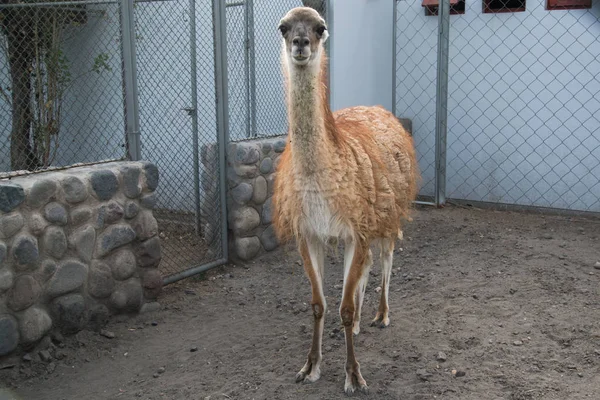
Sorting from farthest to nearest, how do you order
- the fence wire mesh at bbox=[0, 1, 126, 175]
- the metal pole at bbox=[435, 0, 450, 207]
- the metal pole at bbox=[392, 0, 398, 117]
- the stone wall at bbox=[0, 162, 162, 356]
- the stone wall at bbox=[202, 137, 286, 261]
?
the metal pole at bbox=[392, 0, 398, 117] < the metal pole at bbox=[435, 0, 450, 207] < the fence wire mesh at bbox=[0, 1, 126, 175] < the stone wall at bbox=[202, 137, 286, 261] < the stone wall at bbox=[0, 162, 162, 356]

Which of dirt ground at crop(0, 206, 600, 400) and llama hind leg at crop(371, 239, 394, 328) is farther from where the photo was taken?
llama hind leg at crop(371, 239, 394, 328)

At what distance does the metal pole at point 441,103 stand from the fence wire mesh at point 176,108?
93.8 inches

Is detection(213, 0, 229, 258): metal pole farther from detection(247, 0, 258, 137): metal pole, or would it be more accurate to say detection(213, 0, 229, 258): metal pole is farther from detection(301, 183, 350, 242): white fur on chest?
detection(301, 183, 350, 242): white fur on chest

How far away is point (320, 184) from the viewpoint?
323 cm

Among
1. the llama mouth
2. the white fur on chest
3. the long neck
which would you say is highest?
the llama mouth

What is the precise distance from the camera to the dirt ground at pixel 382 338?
3412mm

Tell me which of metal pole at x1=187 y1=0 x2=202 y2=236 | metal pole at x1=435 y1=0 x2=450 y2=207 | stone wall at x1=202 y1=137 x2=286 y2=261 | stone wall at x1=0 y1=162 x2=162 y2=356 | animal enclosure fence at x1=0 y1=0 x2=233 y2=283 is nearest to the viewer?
stone wall at x1=0 y1=162 x2=162 y2=356

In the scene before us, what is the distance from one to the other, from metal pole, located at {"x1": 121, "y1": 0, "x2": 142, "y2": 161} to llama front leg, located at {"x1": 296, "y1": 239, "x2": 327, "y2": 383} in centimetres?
167

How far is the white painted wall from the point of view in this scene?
677 centimetres

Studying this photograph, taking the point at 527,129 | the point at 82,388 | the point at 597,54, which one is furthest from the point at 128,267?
the point at 597,54

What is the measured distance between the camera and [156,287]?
178 inches

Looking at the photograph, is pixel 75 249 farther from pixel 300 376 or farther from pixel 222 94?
pixel 222 94

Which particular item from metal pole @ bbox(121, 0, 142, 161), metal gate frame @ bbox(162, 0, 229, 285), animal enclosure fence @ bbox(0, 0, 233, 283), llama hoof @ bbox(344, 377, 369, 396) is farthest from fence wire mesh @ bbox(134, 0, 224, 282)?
llama hoof @ bbox(344, 377, 369, 396)

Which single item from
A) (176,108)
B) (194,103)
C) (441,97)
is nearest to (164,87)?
(176,108)
